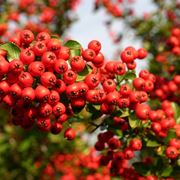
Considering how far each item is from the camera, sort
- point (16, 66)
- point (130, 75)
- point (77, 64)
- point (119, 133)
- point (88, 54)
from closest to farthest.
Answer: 1. point (16, 66)
2. point (77, 64)
3. point (88, 54)
4. point (130, 75)
5. point (119, 133)

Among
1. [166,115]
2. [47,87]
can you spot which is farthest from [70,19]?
[47,87]

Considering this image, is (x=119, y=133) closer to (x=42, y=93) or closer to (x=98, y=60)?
(x=98, y=60)

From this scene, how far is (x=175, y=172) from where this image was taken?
156 inches

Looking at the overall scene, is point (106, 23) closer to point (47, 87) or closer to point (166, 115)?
point (166, 115)

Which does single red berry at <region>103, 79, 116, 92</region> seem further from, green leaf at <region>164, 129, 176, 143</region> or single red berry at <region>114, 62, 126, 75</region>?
green leaf at <region>164, 129, 176, 143</region>

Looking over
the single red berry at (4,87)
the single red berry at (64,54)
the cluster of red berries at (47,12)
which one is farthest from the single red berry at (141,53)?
the cluster of red berries at (47,12)

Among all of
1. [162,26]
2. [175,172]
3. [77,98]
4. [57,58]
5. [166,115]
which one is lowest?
[175,172]

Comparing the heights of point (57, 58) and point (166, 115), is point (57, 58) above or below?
above

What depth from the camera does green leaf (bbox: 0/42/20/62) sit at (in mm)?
3164

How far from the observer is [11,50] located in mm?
3180

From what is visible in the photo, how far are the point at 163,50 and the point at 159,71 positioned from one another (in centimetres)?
48

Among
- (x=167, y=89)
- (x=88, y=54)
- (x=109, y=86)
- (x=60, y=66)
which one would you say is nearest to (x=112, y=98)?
(x=109, y=86)

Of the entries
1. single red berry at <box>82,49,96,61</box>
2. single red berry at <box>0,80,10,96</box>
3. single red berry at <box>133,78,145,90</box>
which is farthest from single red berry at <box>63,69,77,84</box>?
single red berry at <box>133,78,145,90</box>

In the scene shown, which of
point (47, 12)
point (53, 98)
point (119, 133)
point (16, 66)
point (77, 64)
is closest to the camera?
point (16, 66)
